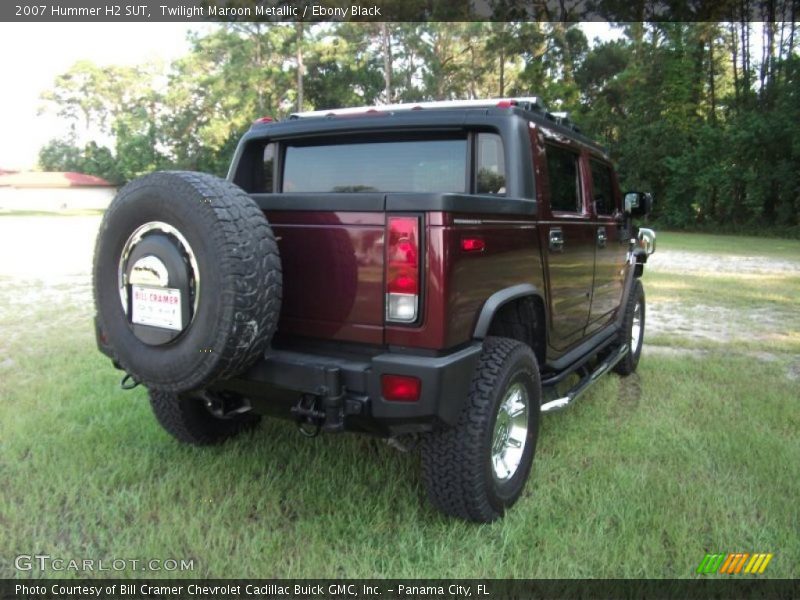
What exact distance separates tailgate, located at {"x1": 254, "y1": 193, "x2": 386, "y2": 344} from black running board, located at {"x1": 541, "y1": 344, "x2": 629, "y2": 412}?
4.15ft

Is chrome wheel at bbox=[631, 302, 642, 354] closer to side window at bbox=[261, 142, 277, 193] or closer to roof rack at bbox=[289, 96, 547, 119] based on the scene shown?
roof rack at bbox=[289, 96, 547, 119]

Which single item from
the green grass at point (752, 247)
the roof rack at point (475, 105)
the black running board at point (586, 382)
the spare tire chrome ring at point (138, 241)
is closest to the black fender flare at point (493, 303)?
the black running board at point (586, 382)

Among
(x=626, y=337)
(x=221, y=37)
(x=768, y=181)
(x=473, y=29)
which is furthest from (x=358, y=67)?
(x=626, y=337)

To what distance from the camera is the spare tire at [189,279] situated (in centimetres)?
227

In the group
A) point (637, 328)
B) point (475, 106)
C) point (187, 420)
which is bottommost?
point (187, 420)

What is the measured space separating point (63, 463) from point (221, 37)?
40657mm

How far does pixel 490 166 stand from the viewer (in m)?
3.27

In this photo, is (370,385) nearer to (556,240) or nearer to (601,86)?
(556,240)

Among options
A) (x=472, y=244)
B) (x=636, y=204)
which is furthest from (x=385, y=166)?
(x=636, y=204)

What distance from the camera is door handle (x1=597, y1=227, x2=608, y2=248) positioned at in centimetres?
425

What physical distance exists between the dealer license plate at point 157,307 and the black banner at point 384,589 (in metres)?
1.01

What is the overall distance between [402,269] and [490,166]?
3.70ft

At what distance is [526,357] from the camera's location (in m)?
2.94

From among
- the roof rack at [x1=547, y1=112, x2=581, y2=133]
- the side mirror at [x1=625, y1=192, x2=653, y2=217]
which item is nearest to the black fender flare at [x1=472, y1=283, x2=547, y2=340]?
the roof rack at [x1=547, y1=112, x2=581, y2=133]
